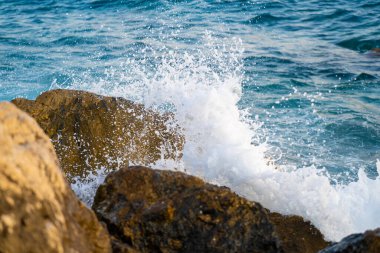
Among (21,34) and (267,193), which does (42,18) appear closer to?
(21,34)

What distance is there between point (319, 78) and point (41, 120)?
5.30 meters

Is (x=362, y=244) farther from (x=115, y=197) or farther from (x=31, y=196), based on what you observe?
(x=31, y=196)

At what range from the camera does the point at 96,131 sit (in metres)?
4.86

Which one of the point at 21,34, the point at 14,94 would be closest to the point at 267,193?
the point at 14,94

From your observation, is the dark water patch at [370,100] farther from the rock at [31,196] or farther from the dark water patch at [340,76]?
the rock at [31,196]

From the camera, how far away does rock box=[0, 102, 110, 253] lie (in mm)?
2107

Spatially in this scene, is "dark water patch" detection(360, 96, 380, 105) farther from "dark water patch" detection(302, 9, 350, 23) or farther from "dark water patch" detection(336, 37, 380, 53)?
"dark water patch" detection(302, 9, 350, 23)

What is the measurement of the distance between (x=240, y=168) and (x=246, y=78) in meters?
4.15

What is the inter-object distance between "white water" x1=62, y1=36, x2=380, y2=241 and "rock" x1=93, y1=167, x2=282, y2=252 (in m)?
1.29

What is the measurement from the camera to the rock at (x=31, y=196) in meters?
2.11

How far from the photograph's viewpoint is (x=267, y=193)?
4.87m

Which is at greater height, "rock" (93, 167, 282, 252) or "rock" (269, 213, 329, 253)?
"rock" (93, 167, 282, 252)

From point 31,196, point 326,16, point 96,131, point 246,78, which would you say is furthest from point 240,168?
point 326,16

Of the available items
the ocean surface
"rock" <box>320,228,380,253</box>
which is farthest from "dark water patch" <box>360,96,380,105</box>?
"rock" <box>320,228,380,253</box>
